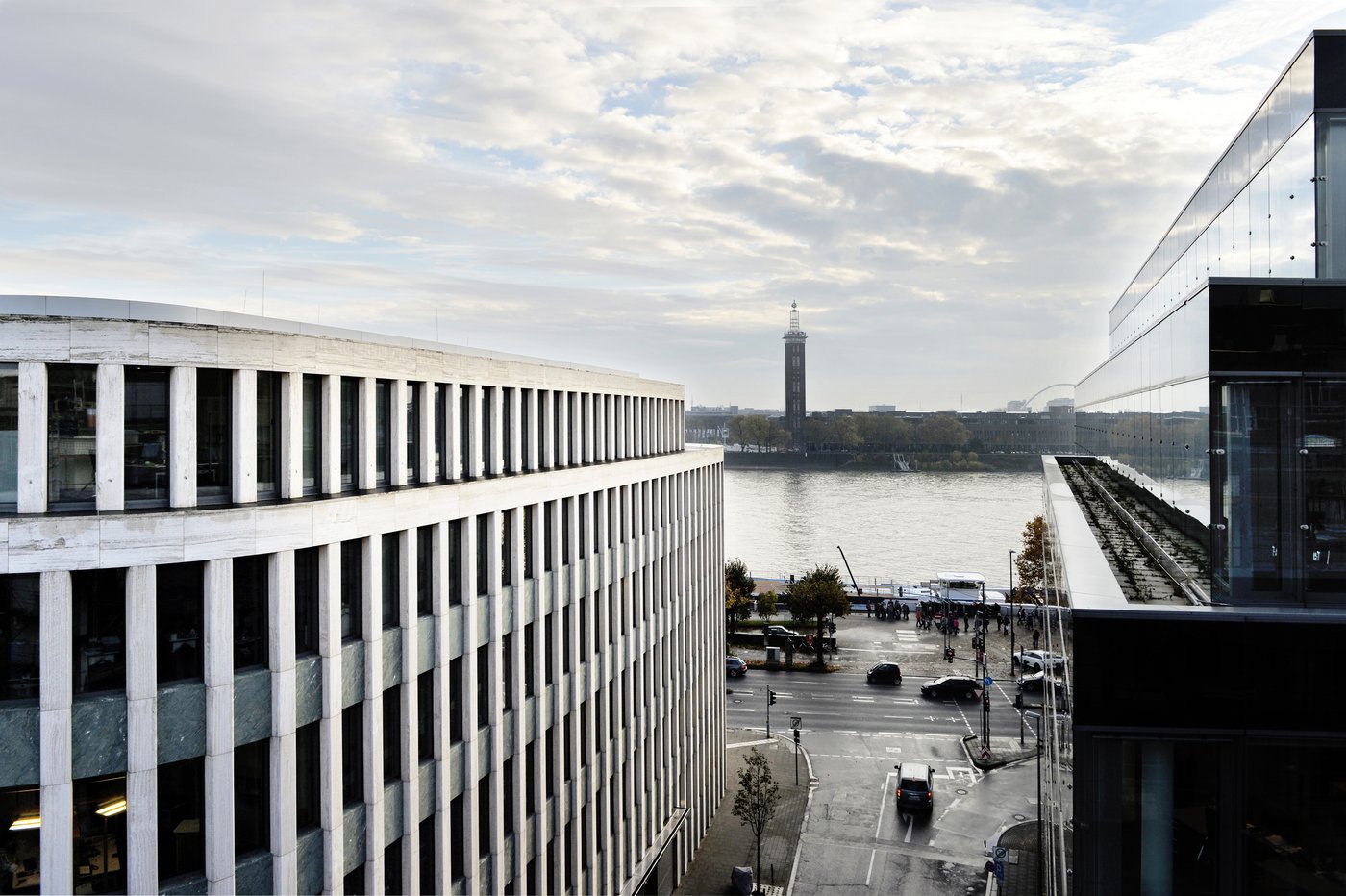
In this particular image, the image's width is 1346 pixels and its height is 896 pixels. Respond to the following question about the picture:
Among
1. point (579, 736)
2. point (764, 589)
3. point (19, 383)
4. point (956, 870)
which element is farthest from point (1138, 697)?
point (764, 589)

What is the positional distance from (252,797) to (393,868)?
12.4 feet

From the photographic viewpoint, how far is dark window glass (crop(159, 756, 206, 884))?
43.1 feet

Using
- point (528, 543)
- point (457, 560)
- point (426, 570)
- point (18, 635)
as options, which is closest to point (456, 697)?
point (457, 560)

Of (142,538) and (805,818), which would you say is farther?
(805,818)

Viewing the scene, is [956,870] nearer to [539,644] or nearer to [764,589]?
[539,644]

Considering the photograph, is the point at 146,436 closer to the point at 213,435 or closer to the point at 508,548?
the point at 213,435

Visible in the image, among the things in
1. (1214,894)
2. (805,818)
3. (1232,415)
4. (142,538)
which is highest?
(1232,415)

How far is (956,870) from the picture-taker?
33.8 metres

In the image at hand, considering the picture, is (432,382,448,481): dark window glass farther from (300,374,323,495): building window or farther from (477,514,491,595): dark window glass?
(300,374,323,495): building window

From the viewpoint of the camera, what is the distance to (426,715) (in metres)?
17.7

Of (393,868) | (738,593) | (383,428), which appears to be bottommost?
(738,593)

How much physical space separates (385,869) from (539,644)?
6.46 meters

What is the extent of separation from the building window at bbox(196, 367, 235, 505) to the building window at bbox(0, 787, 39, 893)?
14.2ft

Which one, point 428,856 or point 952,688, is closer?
point 428,856
